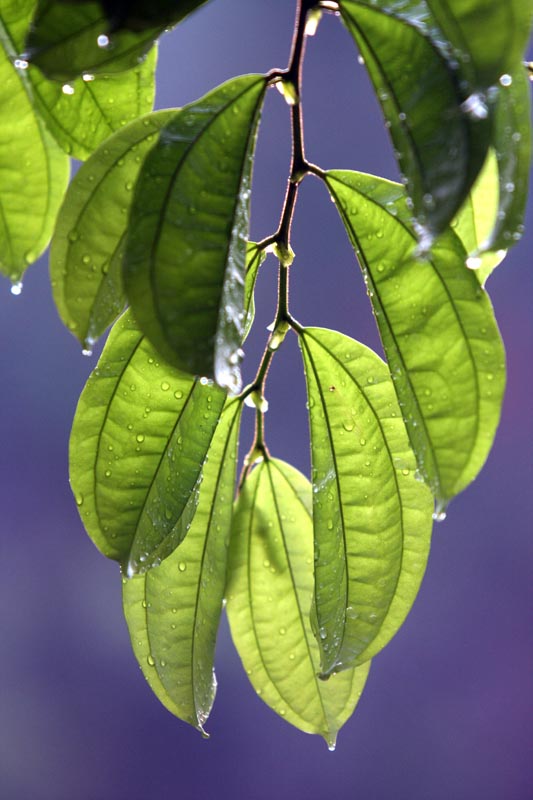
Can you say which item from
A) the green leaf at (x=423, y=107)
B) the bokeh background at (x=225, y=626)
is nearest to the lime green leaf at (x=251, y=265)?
the green leaf at (x=423, y=107)

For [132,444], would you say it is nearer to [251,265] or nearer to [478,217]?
[251,265]

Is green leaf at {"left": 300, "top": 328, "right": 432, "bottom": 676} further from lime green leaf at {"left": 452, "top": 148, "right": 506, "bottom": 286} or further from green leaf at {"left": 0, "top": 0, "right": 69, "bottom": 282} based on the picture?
green leaf at {"left": 0, "top": 0, "right": 69, "bottom": 282}

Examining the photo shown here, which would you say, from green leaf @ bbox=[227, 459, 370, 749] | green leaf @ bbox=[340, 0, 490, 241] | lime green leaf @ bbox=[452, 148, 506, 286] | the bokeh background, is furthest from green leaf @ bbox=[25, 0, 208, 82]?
the bokeh background

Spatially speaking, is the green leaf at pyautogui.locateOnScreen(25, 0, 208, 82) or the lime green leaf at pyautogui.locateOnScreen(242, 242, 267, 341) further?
the lime green leaf at pyautogui.locateOnScreen(242, 242, 267, 341)

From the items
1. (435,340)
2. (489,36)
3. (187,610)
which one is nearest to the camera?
(489,36)

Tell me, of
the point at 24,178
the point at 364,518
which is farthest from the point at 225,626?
the point at 24,178

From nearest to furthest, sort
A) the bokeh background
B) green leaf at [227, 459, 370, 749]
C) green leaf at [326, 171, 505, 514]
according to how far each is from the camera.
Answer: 1. green leaf at [326, 171, 505, 514]
2. green leaf at [227, 459, 370, 749]
3. the bokeh background

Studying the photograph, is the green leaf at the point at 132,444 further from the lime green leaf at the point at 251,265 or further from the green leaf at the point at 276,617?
the green leaf at the point at 276,617
